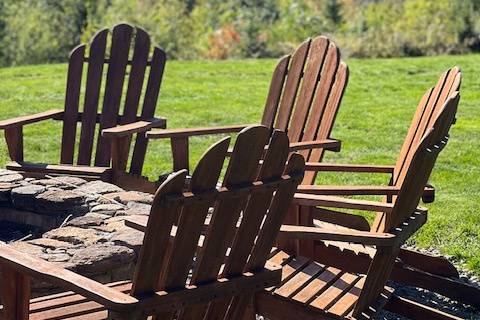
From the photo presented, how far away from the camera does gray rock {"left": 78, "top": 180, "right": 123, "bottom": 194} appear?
5036mm

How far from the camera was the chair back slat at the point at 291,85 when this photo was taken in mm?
5688

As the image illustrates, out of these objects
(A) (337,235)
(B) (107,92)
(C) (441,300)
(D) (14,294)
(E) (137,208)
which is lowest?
(C) (441,300)

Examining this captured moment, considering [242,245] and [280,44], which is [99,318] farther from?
[280,44]

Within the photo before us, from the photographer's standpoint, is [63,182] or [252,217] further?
[63,182]

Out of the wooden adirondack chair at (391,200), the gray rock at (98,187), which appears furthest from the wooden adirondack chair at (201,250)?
the gray rock at (98,187)

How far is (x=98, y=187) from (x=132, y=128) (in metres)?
0.44

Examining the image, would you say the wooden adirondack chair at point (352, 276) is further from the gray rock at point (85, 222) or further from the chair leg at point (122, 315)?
the gray rock at point (85, 222)

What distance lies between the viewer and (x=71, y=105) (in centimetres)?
597

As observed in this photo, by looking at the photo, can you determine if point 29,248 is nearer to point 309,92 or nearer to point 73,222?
point 73,222

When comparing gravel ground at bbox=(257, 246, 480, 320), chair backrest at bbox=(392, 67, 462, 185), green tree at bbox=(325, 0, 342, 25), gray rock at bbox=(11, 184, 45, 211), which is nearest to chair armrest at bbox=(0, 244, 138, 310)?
gravel ground at bbox=(257, 246, 480, 320)

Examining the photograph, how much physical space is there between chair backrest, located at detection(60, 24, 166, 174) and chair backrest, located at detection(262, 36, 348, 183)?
77 cm

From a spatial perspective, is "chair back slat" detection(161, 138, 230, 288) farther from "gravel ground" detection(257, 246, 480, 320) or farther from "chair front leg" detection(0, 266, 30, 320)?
"gravel ground" detection(257, 246, 480, 320)

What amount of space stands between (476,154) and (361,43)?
23.7 feet

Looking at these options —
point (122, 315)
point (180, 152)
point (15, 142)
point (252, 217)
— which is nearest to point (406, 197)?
point (252, 217)
